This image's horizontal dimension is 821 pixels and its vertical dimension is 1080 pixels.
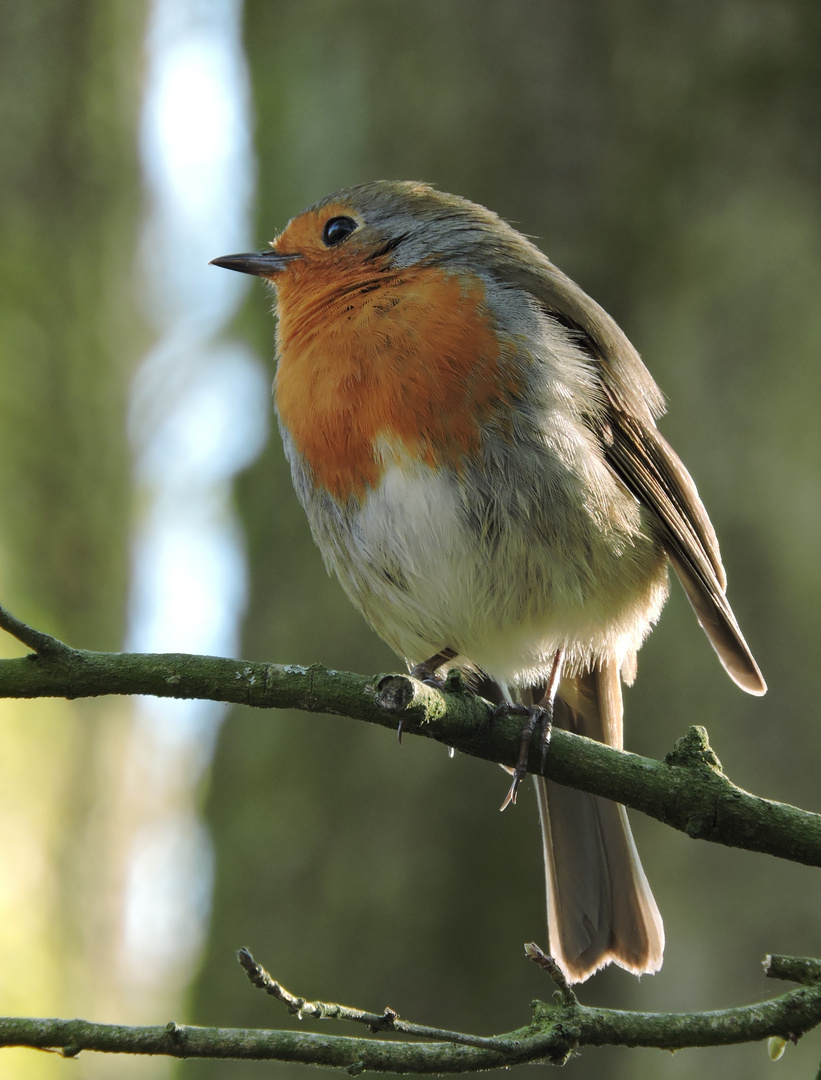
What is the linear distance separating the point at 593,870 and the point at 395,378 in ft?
4.56

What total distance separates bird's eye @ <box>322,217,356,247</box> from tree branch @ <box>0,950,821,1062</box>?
2315 millimetres

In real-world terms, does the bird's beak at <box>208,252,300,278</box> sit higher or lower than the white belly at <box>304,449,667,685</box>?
higher

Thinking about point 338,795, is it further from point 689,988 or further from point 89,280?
point 89,280

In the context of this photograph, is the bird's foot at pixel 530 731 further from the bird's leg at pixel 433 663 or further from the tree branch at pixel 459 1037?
the bird's leg at pixel 433 663

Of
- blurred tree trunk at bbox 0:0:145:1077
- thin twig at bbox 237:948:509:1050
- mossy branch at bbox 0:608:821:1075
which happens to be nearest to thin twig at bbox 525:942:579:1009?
mossy branch at bbox 0:608:821:1075

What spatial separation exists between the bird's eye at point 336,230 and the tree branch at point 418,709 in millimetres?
1832

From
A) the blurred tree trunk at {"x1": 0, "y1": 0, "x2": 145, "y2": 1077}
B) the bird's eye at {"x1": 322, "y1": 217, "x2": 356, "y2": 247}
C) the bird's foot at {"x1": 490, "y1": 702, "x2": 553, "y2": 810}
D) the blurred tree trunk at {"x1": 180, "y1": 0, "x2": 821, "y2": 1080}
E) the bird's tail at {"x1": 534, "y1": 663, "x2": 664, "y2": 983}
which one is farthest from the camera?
the blurred tree trunk at {"x1": 0, "y1": 0, "x2": 145, "y2": 1077}

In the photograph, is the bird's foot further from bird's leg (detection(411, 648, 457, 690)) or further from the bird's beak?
the bird's beak

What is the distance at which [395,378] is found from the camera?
2533mm

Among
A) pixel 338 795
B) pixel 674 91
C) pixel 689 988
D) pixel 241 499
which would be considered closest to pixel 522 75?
pixel 674 91

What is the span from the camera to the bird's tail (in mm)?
2713

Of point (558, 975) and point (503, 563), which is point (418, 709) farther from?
point (503, 563)

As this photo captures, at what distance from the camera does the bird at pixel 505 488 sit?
2.57 meters

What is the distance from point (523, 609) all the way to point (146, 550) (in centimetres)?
456
